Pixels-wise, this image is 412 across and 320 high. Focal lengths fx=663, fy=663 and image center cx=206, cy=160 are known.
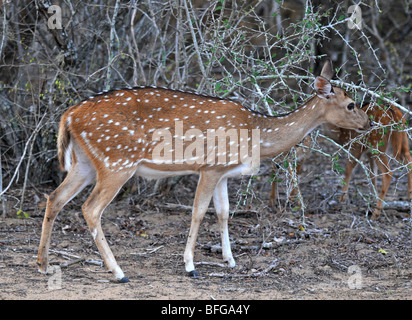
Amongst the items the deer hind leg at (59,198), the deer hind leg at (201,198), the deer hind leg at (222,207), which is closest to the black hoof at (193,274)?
the deer hind leg at (201,198)

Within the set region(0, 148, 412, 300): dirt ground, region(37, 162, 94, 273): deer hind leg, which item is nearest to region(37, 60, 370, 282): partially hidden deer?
region(37, 162, 94, 273): deer hind leg

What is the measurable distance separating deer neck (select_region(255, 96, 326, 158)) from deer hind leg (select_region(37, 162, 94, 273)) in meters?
1.79

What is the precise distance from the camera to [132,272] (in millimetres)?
6449

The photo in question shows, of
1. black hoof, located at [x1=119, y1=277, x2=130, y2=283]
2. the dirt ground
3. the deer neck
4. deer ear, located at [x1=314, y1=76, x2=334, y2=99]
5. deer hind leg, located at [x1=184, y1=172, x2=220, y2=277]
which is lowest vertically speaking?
the dirt ground

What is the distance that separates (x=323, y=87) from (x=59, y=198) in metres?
2.85

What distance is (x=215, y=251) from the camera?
717 centimetres

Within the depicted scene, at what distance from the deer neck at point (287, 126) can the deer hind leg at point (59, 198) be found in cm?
179

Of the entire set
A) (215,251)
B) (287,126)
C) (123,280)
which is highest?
(287,126)

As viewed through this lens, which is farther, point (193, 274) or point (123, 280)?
point (193, 274)

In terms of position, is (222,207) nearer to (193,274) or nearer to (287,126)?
(193,274)

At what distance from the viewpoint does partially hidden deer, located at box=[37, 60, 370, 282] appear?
623cm

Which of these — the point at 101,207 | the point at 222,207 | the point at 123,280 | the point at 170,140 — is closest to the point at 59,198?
the point at 101,207

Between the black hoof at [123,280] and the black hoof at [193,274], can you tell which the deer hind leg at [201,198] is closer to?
the black hoof at [193,274]

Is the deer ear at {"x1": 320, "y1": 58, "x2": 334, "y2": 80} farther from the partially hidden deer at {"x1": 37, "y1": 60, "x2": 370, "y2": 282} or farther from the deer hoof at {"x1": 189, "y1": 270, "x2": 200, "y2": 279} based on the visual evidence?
the deer hoof at {"x1": 189, "y1": 270, "x2": 200, "y2": 279}
